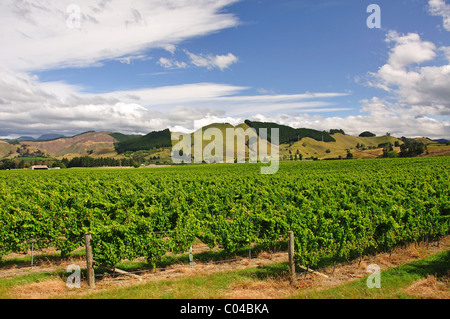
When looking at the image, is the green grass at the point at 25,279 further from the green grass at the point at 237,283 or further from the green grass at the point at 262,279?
the green grass at the point at 262,279

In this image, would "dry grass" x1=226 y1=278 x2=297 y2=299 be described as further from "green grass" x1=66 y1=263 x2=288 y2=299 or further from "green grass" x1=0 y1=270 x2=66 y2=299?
"green grass" x1=0 y1=270 x2=66 y2=299

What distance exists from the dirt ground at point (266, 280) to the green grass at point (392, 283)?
374 millimetres

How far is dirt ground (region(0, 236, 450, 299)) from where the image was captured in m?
9.02

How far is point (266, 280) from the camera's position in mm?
10117

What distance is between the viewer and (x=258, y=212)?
48.0ft

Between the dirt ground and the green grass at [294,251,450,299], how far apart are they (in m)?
0.37

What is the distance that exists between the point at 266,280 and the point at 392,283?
4.07 m

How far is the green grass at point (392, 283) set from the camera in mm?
8640

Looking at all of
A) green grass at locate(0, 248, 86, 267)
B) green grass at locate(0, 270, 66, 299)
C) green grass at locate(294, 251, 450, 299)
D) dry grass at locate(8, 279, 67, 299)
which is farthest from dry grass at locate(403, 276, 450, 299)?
green grass at locate(0, 248, 86, 267)

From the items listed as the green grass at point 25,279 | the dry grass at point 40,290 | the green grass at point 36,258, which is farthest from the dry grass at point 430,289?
the green grass at point 36,258

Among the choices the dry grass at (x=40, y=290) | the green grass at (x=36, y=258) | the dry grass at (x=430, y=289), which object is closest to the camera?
the dry grass at (x=430, y=289)

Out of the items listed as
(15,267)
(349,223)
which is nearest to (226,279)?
(349,223)

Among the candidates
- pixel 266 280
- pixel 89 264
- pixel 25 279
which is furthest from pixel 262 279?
pixel 25 279

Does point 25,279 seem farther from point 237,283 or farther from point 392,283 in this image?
point 392,283
